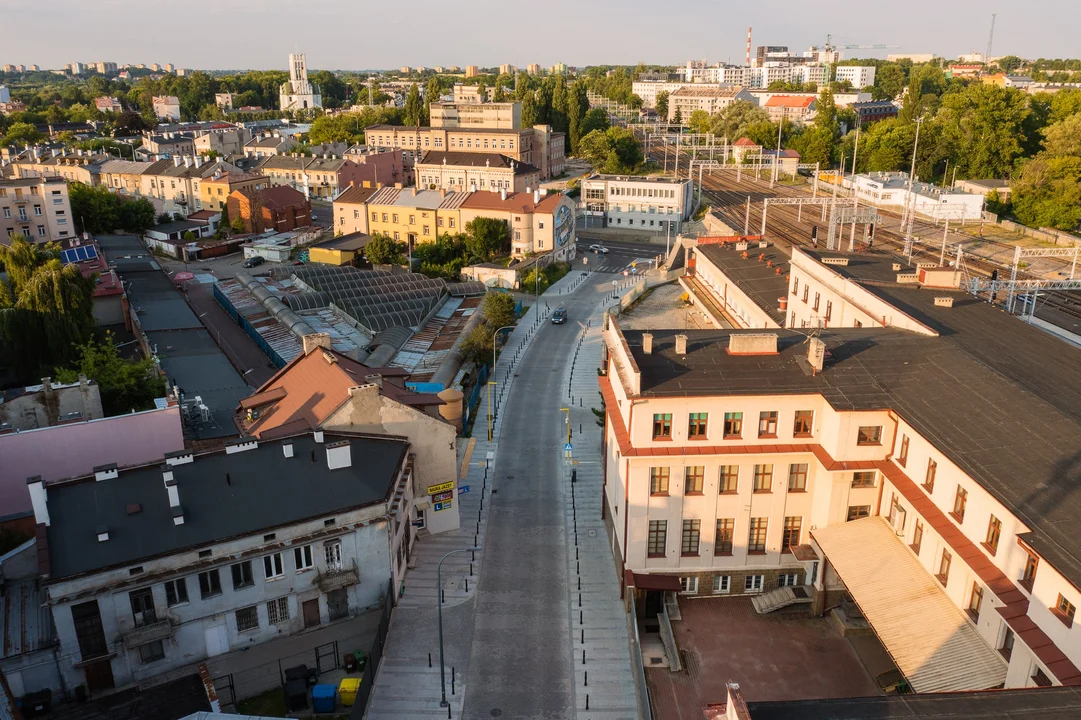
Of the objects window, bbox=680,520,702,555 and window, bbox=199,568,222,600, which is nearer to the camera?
window, bbox=199,568,222,600

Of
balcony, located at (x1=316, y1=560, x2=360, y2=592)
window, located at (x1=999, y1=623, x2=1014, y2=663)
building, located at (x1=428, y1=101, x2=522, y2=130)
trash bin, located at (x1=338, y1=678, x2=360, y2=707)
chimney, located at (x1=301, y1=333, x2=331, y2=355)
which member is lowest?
trash bin, located at (x1=338, y1=678, x2=360, y2=707)

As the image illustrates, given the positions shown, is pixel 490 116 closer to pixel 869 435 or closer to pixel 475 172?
pixel 475 172

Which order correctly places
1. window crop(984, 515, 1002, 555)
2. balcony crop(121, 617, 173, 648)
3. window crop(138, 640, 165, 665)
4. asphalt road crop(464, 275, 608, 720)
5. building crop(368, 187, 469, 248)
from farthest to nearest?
building crop(368, 187, 469, 248), asphalt road crop(464, 275, 608, 720), window crop(138, 640, 165, 665), balcony crop(121, 617, 173, 648), window crop(984, 515, 1002, 555)

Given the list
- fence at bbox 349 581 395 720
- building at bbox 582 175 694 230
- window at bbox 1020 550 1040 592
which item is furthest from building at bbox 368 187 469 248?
window at bbox 1020 550 1040 592

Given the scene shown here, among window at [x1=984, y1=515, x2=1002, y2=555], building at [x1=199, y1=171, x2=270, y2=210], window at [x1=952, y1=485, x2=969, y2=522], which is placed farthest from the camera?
building at [x1=199, y1=171, x2=270, y2=210]

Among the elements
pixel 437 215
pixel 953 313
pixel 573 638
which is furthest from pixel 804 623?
pixel 437 215

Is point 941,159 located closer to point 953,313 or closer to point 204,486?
point 953,313

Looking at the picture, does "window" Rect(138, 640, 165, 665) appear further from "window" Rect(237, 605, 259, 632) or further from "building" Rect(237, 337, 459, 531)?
"building" Rect(237, 337, 459, 531)
